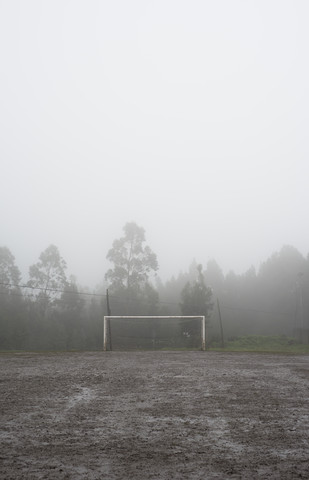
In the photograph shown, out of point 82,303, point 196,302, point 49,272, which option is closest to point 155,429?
point 196,302

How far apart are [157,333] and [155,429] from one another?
45456 millimetres

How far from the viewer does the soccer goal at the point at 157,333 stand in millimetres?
44281

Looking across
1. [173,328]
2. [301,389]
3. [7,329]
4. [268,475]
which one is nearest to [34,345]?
[7,329]

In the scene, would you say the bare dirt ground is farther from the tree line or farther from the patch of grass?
the tree line

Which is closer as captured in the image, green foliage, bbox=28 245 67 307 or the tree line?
the tree line

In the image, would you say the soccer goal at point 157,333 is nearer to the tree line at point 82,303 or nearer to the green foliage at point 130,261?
the tree line at point 82,303

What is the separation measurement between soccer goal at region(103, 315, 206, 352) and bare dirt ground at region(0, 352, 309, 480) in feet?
119

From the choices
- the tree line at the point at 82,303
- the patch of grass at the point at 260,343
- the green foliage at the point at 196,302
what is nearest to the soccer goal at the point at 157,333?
the tree line at the point at 82,303

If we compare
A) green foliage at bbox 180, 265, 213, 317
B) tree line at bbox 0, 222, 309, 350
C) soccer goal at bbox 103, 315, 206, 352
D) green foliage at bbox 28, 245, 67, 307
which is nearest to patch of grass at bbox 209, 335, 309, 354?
tree line at bbox 0, 222, 309, 350

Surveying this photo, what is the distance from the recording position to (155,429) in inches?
177

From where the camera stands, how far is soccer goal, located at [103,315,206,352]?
44.3 m

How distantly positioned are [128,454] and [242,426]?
65.9 inches

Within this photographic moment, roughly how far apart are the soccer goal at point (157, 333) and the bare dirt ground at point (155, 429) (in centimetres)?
3615

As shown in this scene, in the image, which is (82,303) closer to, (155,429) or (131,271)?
(131,271)
